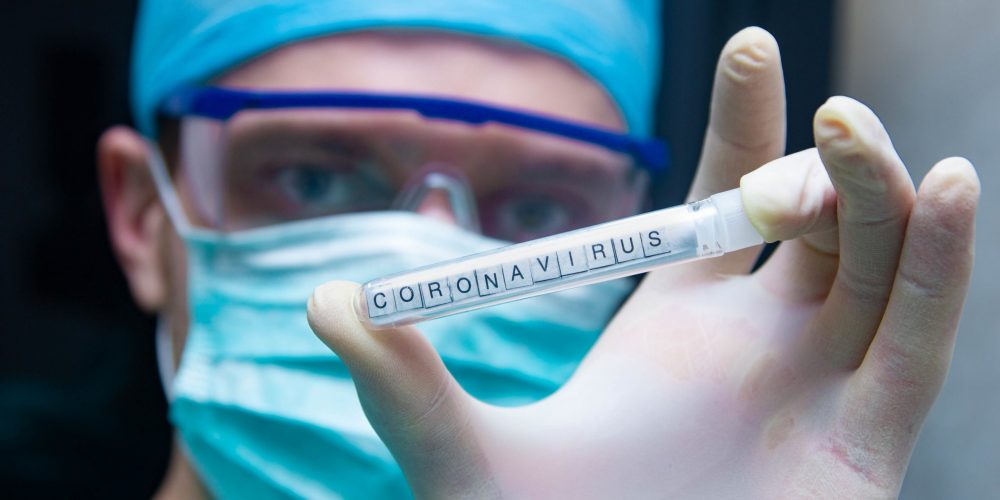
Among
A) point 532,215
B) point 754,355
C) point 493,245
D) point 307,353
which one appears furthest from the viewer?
point 532,215

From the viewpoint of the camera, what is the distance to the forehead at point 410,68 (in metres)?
1.09

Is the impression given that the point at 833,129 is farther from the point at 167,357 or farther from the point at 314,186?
the point at 167,357

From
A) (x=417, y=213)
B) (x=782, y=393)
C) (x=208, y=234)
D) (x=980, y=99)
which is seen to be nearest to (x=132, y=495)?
(x=208, y=234)

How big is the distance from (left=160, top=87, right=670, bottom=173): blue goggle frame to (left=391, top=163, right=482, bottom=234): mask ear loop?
0.27ft

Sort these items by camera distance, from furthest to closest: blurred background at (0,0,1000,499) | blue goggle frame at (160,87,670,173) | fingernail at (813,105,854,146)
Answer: blurred background at (0,0,1000,499), blue goggle frame at (160,87,670,173), fingernail at (813,105,854,146)

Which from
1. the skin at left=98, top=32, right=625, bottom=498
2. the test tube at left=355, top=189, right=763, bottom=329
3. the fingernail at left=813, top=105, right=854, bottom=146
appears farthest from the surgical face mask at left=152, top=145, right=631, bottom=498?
the fingernail at left=813, top=105, right=854, bottom=146

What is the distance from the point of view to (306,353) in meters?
0.95

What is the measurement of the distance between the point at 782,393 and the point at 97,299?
185 centimetres

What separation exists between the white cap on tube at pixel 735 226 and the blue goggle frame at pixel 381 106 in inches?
20.3

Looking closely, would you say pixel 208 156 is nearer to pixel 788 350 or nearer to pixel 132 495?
pixel 788 350

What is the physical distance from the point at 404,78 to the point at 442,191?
0.53 ft

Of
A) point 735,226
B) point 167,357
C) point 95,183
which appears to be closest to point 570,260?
point 735,226

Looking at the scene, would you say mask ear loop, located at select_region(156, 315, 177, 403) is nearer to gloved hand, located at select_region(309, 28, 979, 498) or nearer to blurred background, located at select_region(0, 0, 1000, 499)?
blurred background, located at select_region(0, 0, 1000, 499)

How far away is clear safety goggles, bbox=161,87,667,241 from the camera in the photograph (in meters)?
1.07
